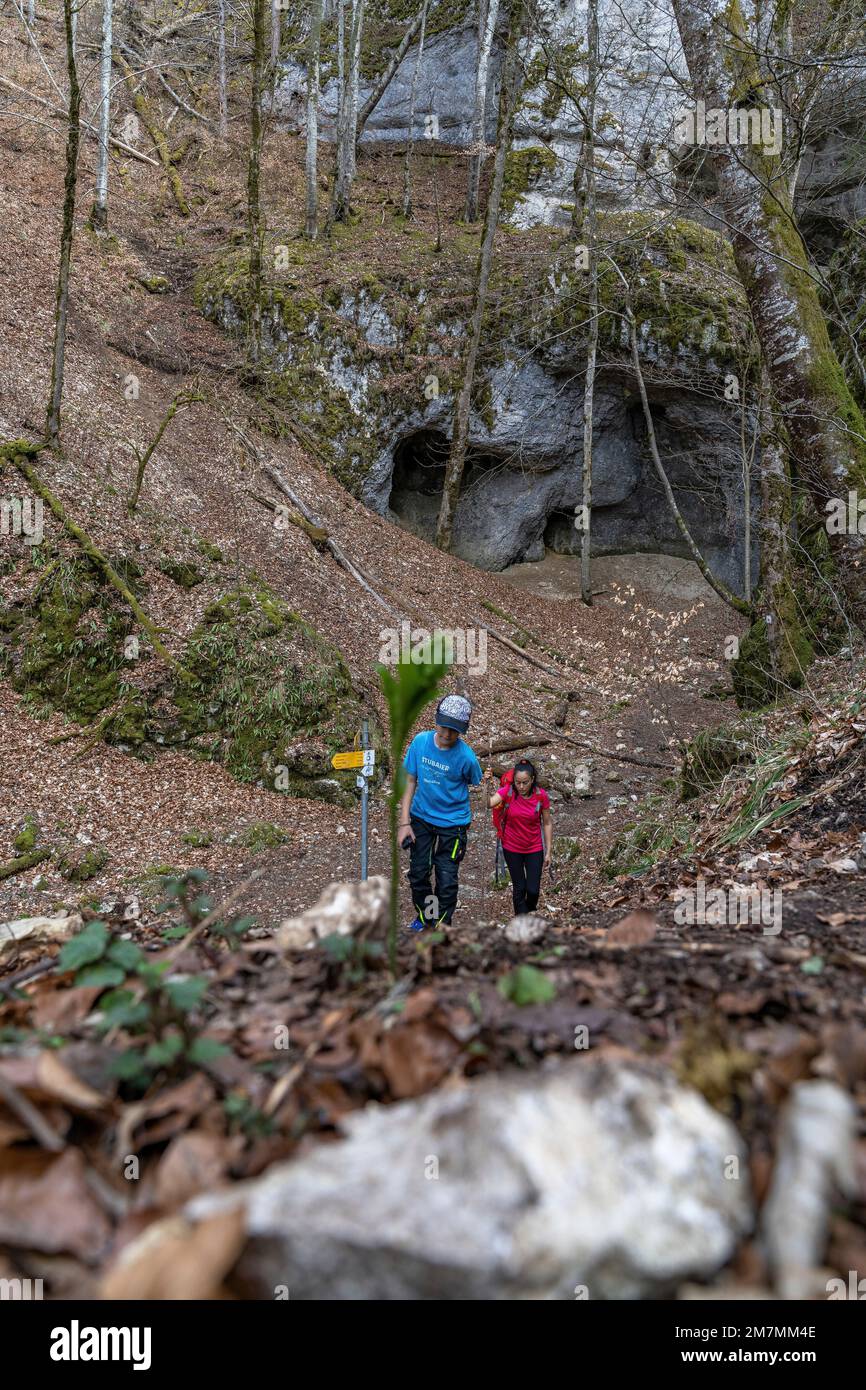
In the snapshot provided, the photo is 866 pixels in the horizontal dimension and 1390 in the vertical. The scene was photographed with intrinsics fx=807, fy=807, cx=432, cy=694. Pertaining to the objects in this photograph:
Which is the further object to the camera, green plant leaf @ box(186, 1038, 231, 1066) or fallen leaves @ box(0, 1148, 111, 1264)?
green plant leaf @ box(186, 1038, 231, 1066)

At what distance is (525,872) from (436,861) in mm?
746

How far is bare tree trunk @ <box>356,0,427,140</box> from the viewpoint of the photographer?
2000cm

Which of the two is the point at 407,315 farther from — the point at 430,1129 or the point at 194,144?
the point at 430,1129

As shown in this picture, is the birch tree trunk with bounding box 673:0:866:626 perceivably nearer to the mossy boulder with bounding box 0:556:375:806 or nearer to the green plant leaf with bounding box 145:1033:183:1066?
the mossy boulder with bounding box 0:556:375:806

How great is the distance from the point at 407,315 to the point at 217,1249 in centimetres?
1728

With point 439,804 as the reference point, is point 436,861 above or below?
below

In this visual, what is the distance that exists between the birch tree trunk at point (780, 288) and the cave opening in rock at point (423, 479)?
1029 centimetres

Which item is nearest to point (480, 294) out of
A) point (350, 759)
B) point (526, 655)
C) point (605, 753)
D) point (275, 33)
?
point (526, 655)

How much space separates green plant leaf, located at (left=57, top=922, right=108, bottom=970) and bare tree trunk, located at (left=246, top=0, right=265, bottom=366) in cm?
1392

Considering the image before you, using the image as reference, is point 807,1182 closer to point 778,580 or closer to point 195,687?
point 195,687

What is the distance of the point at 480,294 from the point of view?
15.2 m

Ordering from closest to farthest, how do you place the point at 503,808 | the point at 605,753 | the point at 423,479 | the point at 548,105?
the point at 503,808, the point at 605,753, the point at 423,479, the point at 548,105

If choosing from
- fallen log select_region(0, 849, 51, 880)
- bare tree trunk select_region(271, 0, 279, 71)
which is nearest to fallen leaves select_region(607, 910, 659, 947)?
fallen log select_region(0, 849, 51, 880)

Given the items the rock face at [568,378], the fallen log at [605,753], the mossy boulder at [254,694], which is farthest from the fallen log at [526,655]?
the mossy boulder at [254,694]
